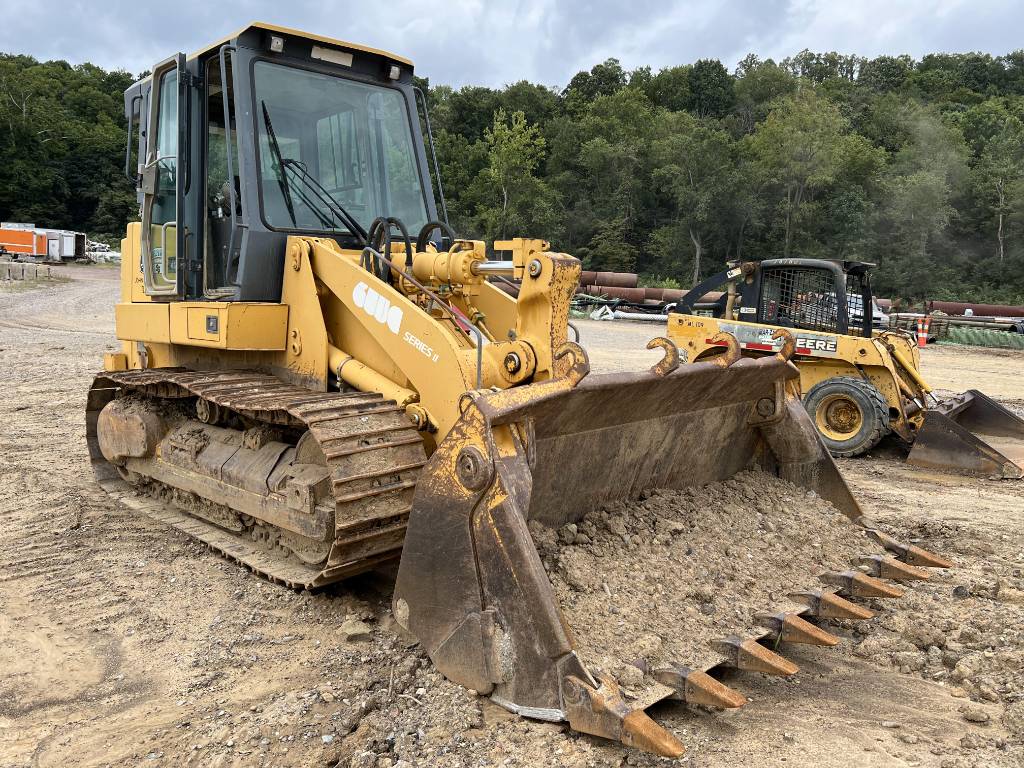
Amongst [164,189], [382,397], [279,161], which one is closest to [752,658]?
[382,397]

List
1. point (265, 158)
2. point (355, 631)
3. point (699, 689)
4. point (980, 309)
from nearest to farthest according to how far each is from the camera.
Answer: point (699, 689)
point (355, 631)
point (265, 158)
point (980, 309)

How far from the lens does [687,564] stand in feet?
12.8

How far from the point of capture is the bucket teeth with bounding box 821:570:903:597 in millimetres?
4031

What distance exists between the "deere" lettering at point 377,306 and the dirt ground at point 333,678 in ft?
4.65

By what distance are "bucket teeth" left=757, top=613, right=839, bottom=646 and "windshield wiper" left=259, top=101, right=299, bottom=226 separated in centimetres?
353

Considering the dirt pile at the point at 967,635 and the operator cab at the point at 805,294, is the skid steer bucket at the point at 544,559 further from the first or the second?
the operator cab at the point at 805,294

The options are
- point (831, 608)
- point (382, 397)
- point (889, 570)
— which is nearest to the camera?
point (831, 608)

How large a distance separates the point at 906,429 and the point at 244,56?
7.32m

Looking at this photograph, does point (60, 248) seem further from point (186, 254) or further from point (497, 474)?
point (497, 474)

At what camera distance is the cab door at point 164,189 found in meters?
5.52

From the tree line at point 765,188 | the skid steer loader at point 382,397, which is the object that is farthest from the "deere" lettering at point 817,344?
the tree line at point 765,188

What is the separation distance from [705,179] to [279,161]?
43942mm

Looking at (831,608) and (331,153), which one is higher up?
(331,153)

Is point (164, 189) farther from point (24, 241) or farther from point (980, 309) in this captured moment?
point (24, 241)
